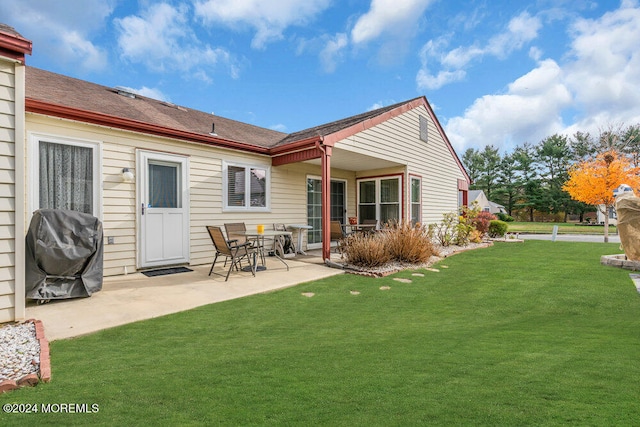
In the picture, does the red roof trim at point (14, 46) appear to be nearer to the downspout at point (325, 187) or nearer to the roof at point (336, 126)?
the downspout at point (325, 187)

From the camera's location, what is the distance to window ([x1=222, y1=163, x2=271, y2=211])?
7073 mm

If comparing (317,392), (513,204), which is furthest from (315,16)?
(513,204)

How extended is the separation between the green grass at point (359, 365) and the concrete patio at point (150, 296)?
0.28 metres

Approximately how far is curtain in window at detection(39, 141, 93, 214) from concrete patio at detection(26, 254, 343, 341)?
54.5 inches

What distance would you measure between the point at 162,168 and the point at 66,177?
1.52 metres

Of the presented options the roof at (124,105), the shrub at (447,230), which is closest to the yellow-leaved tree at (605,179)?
the shrub at (447,230)

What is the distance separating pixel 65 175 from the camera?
492cm

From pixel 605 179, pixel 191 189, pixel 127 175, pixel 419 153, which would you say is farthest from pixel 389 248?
pixel 605 179

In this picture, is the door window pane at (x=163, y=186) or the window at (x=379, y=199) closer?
the door window pane at (x=163, y=186)

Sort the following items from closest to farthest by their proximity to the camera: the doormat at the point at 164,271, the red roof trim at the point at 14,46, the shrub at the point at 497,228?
the red roof trim at the point at 14,46 → the doormat at the point at 164,271 → the shrub at the point at 497,228

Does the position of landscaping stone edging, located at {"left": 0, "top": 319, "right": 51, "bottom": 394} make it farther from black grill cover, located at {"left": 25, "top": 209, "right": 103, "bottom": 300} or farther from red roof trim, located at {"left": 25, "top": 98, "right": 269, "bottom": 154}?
red roof trim, located at {"left": 25, "top": 98, "right": 269, "bottom": 154}

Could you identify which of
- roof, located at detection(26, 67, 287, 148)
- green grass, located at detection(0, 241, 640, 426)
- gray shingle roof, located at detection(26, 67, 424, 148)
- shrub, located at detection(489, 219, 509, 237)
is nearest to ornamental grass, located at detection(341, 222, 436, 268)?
green grass, located at detection(0, 241, 640, 426)

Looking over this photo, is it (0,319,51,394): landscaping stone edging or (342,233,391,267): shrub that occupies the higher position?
(342,233,391,267): shrub

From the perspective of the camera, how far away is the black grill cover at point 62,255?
3768mm
